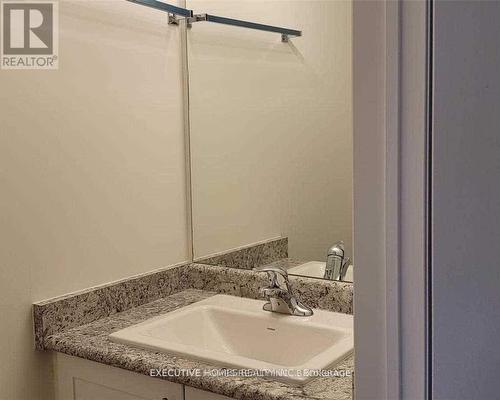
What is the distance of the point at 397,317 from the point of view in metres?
0.63

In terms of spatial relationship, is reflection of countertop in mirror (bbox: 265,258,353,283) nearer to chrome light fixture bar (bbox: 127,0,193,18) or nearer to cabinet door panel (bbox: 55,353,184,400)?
cabinet door panel (bbox: 55,353,184,400)

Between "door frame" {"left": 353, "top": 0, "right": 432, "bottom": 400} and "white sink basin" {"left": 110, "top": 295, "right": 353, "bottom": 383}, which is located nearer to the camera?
"door frame" {"left": 353, "top": 0, "right": 432, "bottom": 400}

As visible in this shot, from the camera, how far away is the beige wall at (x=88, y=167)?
4.91 feet

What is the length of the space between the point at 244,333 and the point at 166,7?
1029mm

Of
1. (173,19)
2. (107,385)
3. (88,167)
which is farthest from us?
(173,19)

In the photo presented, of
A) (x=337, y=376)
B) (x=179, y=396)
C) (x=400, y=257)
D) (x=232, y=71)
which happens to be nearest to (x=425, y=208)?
(x=400, y=257)

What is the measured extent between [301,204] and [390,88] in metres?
1.26

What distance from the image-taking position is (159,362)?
1379 mm

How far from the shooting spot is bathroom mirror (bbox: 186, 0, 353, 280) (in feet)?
5.80

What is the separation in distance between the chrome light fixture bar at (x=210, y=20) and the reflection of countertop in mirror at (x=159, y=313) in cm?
76

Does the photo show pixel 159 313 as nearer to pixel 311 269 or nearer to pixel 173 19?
pixel 311 269

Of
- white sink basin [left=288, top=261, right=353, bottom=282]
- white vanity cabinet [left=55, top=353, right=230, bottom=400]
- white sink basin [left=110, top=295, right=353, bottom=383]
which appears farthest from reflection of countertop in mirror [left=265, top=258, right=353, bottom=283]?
white vanity cabinet [left=55, top=353, right=230, bottom=400]

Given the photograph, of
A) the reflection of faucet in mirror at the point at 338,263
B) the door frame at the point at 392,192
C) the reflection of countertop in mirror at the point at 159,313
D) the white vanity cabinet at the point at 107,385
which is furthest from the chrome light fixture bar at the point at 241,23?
the door frame at the point at 392,192

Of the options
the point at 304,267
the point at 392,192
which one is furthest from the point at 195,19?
the point at 392,192
